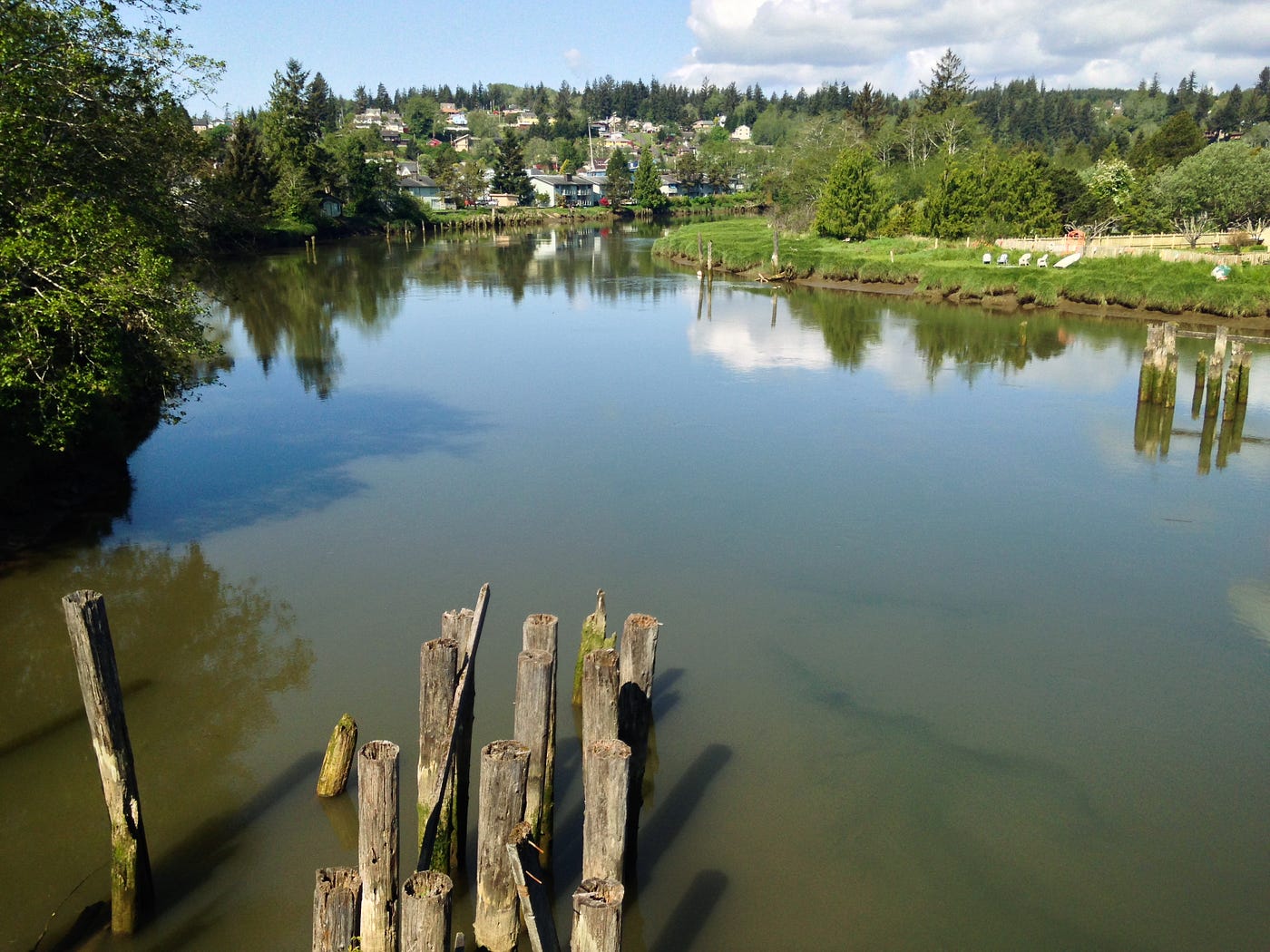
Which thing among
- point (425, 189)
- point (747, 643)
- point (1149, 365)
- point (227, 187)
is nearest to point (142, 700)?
point (747, 643)

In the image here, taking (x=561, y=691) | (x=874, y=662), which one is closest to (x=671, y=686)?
(x=561, y=691)

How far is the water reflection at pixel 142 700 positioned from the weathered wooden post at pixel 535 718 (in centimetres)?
339

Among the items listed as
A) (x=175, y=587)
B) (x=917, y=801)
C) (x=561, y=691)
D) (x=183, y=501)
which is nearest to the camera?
(x=917, y=801)

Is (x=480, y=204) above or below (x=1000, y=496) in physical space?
above

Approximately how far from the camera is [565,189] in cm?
12581

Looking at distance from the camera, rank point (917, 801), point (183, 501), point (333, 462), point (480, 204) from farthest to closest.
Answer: point (480, 204) → point (333, 462) → point (183, 501) → point (917, 801)

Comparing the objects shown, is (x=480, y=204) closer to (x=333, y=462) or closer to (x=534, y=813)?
(x=333, y=462)

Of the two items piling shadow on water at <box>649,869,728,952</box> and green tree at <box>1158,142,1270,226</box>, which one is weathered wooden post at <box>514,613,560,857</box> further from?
green tree at <box>1158,142,1270,226</box>

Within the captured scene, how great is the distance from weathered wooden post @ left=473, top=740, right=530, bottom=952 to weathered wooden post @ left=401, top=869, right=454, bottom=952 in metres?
1.05

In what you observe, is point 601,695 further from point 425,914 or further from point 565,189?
point 565,189

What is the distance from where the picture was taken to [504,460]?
20.3m

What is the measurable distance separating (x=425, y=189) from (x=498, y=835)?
110 meters

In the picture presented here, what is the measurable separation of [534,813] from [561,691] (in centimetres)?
341

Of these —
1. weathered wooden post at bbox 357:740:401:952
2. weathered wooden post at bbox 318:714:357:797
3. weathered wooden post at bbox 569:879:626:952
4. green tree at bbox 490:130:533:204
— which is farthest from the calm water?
green tree at bbox 490:130:533:204
